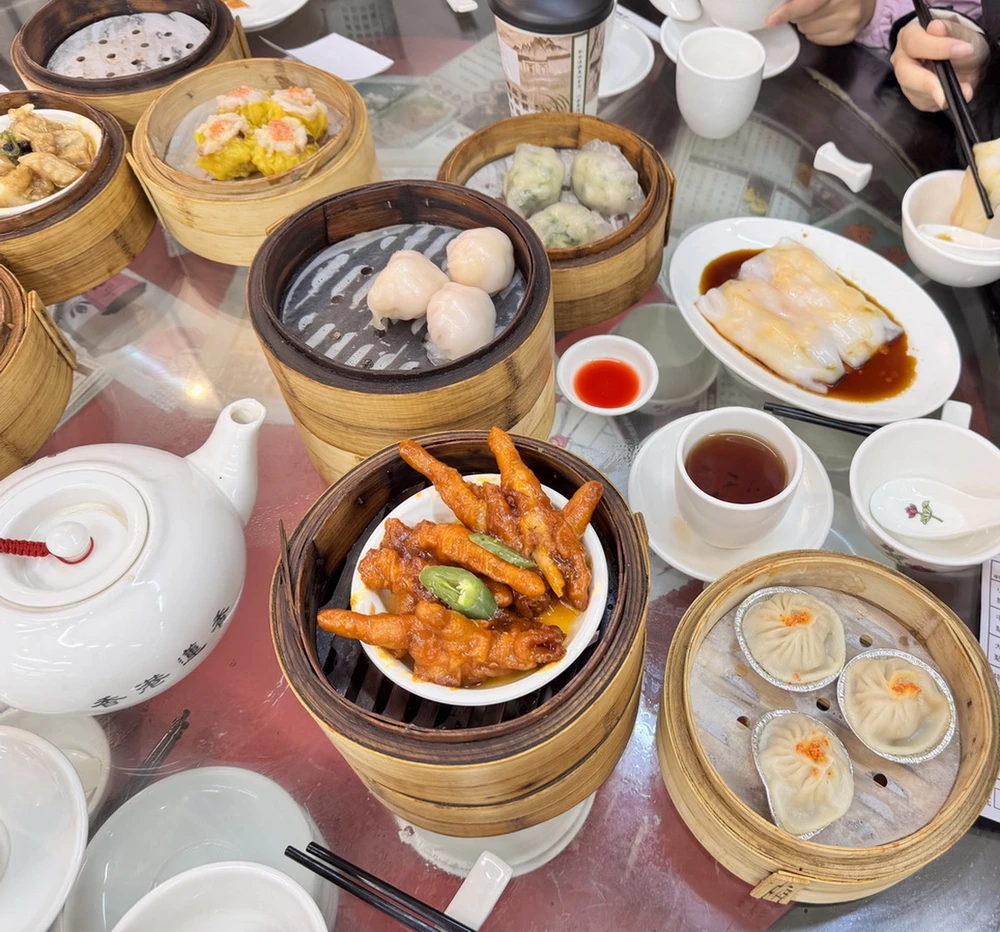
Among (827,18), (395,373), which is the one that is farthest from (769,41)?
(395,373)

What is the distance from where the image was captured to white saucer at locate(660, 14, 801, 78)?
2.39m

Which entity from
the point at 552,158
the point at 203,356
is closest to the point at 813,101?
the point at 552,158

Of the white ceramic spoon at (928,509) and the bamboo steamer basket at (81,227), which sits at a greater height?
the bamboo steamer basket at (81,227)

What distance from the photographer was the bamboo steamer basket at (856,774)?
111 cm

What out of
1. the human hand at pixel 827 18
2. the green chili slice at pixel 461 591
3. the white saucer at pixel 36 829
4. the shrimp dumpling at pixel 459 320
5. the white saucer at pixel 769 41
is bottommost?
the white saucer at pixel 36 829

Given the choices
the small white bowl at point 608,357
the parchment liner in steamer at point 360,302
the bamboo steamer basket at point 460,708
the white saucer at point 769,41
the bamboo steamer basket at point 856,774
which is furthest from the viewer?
the white saucer at point 769,41

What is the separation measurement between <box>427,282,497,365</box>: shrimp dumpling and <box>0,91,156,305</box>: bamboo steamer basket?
1061mm

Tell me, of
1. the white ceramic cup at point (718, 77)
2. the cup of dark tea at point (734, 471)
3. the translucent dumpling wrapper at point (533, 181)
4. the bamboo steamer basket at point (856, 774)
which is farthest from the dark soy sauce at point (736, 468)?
the white ceramic cup at point (718, 77)

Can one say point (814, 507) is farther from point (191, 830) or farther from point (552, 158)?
point (191, 830)

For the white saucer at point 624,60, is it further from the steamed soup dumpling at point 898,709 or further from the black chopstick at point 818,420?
the steamed soup dumpling at point 898,709

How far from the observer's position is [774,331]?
1880mm

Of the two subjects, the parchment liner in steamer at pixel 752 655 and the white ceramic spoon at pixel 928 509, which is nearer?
the parchment liner in steamer at pixel 752 655

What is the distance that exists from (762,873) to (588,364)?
1203mm

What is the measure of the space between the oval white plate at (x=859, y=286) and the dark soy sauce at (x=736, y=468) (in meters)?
0.28
